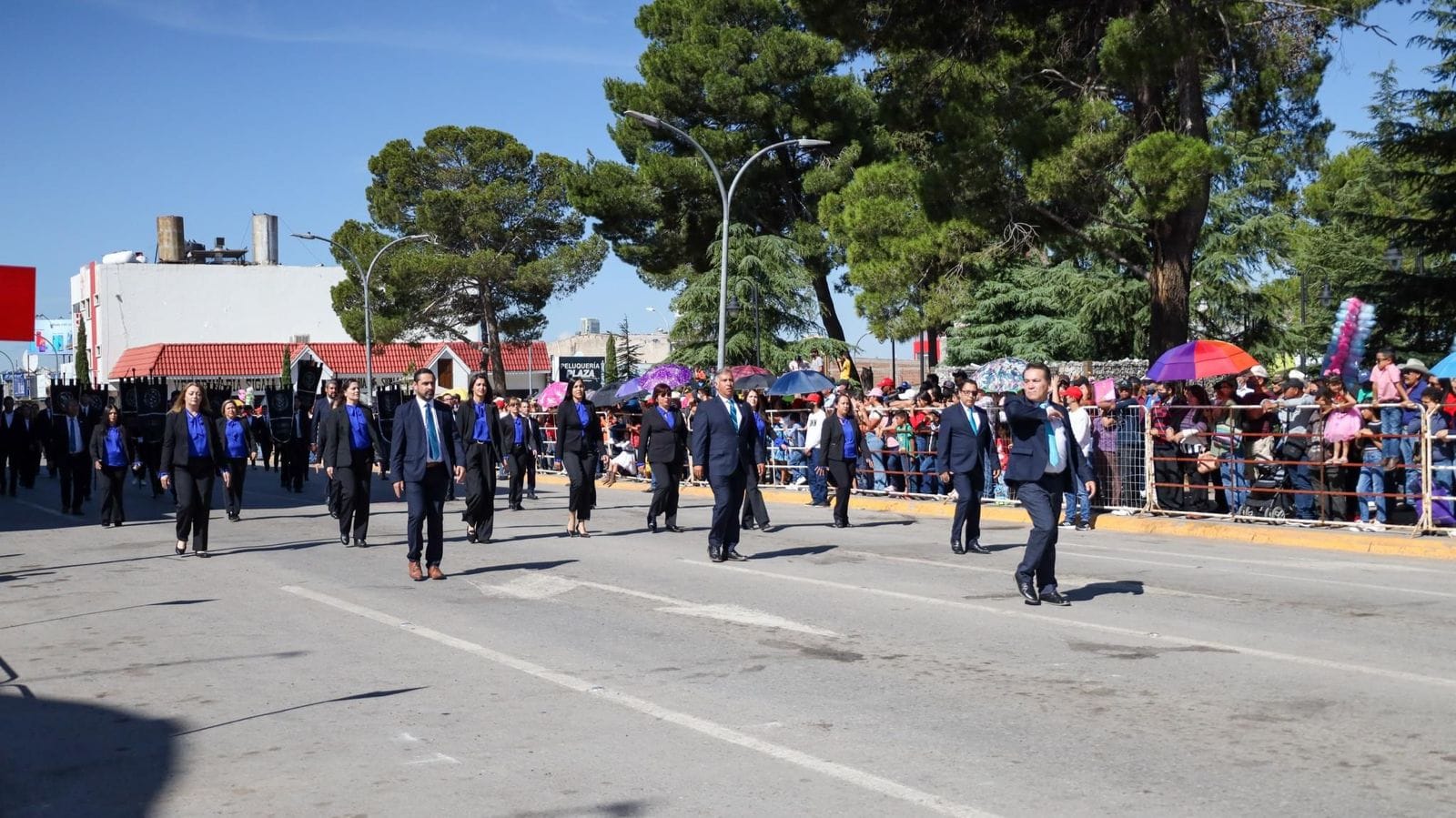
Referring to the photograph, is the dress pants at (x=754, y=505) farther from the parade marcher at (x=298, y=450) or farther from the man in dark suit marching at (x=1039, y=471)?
the parade marcher at (x=298, y=450)

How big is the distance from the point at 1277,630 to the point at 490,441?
9.62 meters

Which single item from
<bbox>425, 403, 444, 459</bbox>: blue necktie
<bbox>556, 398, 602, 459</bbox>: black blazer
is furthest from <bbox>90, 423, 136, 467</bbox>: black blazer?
<bbox>425, 403, 444, 459</bbox>: blue necktie

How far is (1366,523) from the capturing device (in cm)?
1575

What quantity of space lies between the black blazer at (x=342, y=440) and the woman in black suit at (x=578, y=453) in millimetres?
2142

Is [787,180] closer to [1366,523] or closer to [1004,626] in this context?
[1366,523]

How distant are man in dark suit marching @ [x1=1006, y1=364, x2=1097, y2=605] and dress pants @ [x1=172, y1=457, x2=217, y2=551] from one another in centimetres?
886

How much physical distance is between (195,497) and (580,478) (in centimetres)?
424

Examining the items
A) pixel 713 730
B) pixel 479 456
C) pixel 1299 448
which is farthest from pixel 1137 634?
pixel 479 456

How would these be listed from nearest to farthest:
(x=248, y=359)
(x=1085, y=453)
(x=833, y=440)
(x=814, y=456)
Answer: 1. (x=1085, y=453)
2. (x=833, y=440)
3. (x=814, y=456)
4. (x=248, y=359)

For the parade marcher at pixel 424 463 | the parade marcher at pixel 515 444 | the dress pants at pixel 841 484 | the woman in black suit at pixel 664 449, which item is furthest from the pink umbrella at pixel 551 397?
the parade marcher at pixel 424 463

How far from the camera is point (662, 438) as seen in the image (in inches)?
695

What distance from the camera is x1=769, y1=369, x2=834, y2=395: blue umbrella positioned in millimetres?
25531

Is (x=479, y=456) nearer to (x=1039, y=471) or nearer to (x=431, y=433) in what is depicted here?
(x=431, y=433)

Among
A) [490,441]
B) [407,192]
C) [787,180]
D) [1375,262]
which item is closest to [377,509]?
[490,441]
